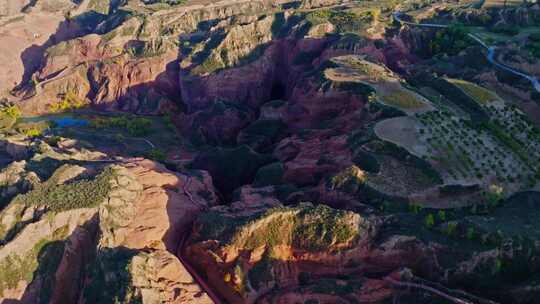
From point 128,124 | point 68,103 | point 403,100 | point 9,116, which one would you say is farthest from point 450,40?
point 9,116

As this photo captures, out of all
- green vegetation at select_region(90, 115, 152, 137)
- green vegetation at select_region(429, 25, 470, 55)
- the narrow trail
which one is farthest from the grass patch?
green vegetation at select_region(429, 25, 470, 55)

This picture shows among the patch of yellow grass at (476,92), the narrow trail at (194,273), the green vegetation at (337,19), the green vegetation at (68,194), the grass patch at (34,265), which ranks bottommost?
the narrow trail at (194,273)

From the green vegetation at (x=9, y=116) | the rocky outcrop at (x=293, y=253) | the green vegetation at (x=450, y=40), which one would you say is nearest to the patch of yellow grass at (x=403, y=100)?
the rocky outcrop at (x=293, y=253)

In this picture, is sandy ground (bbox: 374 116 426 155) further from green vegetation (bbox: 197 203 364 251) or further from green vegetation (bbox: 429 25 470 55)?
green vegetation (bbox: 429 25 470 55)

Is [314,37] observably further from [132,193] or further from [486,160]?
[132,193]

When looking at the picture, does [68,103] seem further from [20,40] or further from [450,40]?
[450,40]

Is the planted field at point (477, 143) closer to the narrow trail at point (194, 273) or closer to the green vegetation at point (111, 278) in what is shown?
the narrow trail at point (194, 273)
